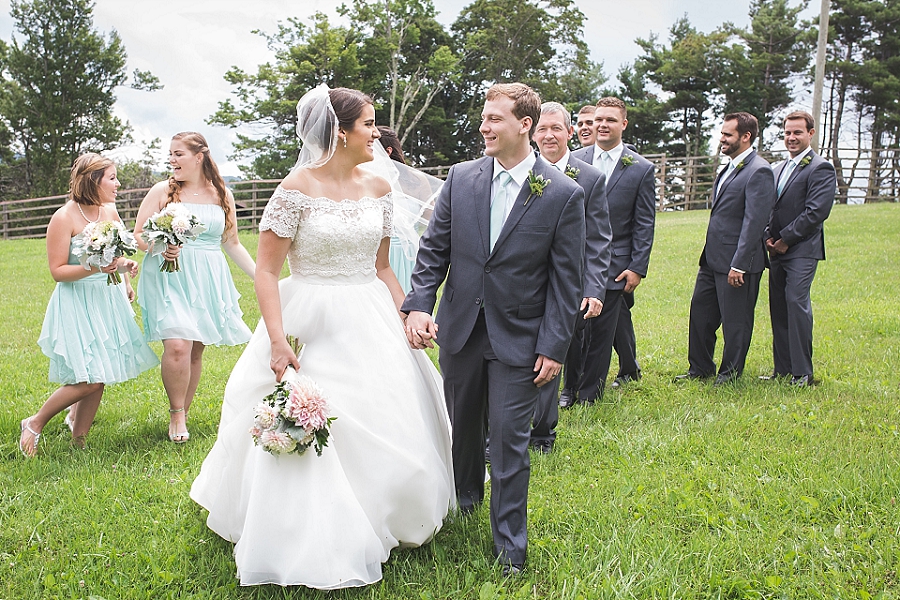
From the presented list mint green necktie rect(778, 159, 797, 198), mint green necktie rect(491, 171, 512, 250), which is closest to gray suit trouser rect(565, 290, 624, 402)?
mint green necktie rect(778, 159, 797, 198)

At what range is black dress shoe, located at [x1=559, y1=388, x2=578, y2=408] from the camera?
6715mm

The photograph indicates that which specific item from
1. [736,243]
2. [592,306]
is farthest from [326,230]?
[736,243]

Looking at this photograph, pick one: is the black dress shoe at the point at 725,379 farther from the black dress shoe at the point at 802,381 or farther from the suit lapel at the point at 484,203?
the suit lapel at the point at 484,203

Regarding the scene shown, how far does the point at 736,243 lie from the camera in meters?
Answer: 7.15

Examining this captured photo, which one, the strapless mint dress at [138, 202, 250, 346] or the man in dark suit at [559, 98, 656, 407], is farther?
the man in dark suit at [559, 98, 656, 407]

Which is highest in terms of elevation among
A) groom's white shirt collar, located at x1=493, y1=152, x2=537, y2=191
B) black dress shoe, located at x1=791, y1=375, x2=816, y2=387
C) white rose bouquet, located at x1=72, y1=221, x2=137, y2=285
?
groom's white shirt collar, located at x1=493, y1=152, x2=537, y2=191

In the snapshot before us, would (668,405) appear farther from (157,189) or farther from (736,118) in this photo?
(157,189)

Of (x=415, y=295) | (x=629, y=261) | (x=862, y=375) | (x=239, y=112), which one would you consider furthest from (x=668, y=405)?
(x=239, y=112)

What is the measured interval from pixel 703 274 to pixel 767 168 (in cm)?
120

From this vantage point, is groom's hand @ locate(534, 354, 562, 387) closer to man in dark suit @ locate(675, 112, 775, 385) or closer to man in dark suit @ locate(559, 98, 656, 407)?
man in dark suit @ locate(559, 98, 656, 407)

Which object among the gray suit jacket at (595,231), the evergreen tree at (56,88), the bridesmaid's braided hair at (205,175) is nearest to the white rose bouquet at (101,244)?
the bridesmaid's braided hair at (205,175)

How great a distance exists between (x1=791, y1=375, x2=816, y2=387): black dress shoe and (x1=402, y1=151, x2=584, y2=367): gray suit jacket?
4045 millimetres

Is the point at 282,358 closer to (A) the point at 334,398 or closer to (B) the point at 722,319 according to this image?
(A) the point at 334,398

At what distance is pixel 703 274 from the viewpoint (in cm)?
763
